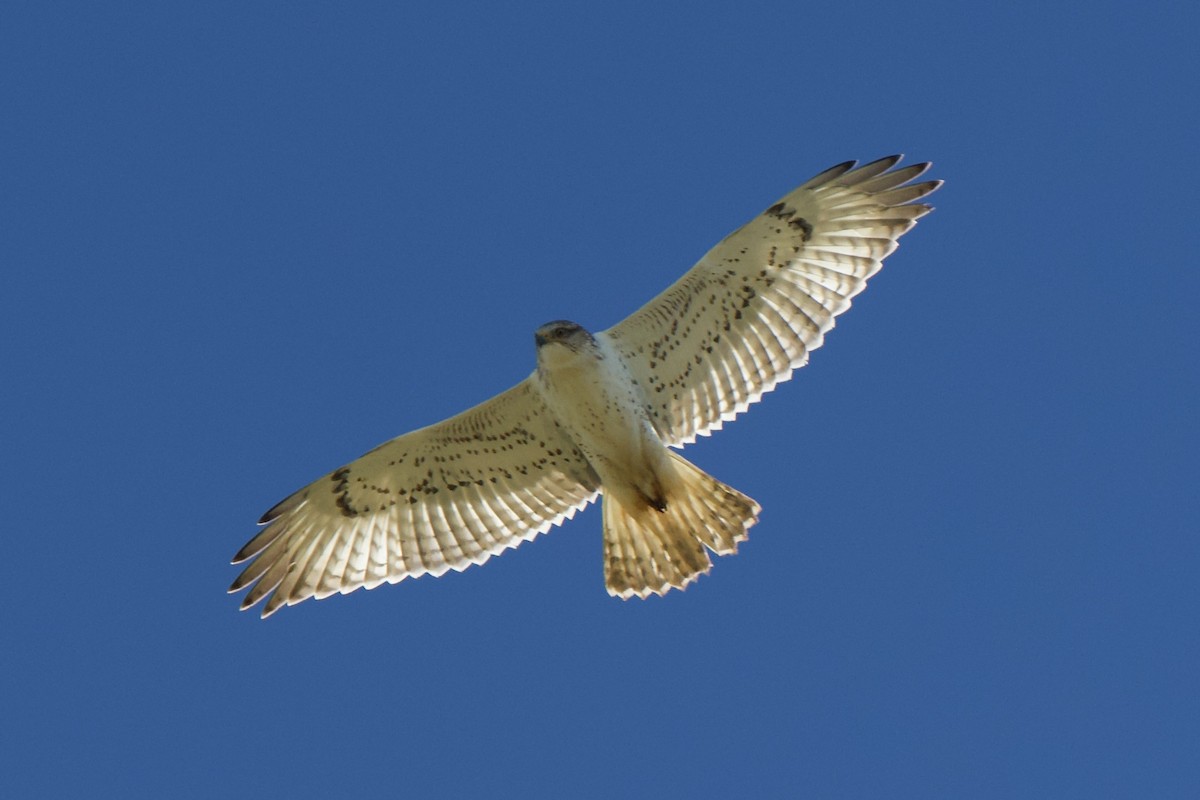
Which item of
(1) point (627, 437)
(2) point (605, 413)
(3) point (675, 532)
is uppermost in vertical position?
(2) point (605, 413)

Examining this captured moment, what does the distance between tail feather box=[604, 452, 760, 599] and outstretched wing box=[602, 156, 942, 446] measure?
459 mm

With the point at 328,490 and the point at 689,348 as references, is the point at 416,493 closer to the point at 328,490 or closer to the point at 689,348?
the point at 328,490

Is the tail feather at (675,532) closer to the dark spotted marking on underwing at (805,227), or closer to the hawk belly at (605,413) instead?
the hawk belly at (605,413)

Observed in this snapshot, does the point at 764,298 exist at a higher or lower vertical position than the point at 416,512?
lower

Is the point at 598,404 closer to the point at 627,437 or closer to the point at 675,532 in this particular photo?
the point at 627,437

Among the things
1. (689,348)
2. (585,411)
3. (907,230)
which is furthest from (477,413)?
(907,230)

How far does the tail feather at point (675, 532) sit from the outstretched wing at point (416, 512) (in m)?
0.55

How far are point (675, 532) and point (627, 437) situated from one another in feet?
2.28

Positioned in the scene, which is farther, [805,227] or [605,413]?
[805,227]

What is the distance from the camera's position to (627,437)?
9977 millimetres

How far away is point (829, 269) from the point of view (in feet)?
33.4

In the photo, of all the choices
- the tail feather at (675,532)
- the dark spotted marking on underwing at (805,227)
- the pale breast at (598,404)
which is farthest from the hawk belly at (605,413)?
the dark spotted marking on underwing at (805,227)

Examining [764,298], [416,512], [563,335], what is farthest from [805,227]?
[416,512]

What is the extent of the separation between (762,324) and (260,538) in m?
3.69
